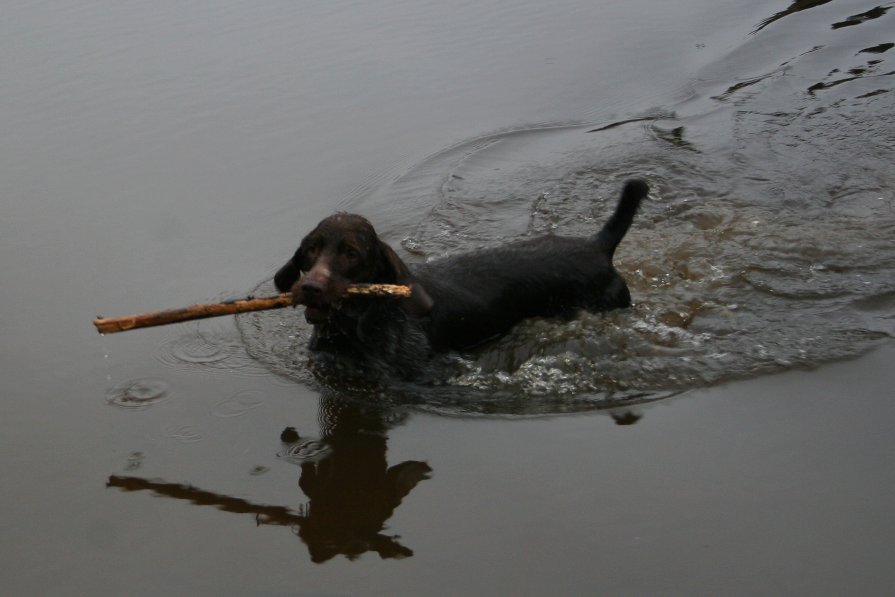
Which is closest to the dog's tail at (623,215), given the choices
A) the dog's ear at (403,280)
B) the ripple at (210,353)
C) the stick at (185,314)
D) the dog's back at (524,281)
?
the dog's back at (524,281)

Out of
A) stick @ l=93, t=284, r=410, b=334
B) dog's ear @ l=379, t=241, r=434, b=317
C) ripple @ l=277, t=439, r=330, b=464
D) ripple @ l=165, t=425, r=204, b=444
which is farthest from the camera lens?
dog's ear @ l=379, t=241, r=434, b=317

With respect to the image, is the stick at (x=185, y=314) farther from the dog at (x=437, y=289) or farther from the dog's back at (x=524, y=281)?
the dog's back at (x=524, y=281)

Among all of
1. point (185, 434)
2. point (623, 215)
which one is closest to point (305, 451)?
point (185, 434)

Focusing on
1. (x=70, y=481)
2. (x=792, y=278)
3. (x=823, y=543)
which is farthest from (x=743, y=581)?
(x=792, y=278)

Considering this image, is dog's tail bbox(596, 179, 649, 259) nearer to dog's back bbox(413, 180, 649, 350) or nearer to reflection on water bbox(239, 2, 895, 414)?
dog's back bbox(413, 180, 649, 350)

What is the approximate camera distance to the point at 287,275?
21.2ft

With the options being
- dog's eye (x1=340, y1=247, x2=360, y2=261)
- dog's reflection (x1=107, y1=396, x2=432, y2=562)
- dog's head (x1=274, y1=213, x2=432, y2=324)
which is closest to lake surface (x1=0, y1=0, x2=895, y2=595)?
dog's reflection (x1=107, y1=396, x2=432, y2=562)

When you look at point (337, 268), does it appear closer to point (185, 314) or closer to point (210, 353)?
point (185, 314)

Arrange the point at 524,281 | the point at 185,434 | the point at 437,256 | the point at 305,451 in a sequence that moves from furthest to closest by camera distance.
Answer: the point at 437,256
the point at 524,281
the point at 185,434
the point at 305,451

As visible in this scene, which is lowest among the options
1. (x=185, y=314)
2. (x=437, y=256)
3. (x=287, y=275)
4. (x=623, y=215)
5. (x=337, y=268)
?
(x=437, y=256)

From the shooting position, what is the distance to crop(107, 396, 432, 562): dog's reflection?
4.80 meters

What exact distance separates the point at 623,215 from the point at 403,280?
1.71 meters

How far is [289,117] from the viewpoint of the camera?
1122 cm

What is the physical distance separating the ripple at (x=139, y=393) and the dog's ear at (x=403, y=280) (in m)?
1.56
